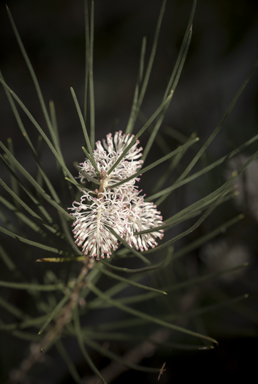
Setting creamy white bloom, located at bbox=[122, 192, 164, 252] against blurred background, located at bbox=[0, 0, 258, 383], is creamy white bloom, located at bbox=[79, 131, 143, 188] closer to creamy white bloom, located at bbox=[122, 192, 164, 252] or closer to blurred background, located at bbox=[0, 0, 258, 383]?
creamy white bloom, located at bbox=[122, 192, 164, 252]

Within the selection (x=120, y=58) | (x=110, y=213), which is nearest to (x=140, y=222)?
(x=110, y=213)

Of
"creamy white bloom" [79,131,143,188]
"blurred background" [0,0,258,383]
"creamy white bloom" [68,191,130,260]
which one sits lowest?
"creamy white bloom" [68,191,130,260]

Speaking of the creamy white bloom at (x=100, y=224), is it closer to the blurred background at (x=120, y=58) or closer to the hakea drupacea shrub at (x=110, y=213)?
the hakea drupacea shrub at (x=110, y=213)

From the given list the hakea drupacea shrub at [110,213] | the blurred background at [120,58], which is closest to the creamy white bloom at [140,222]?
the hakea drupacea shrub at [110,213]

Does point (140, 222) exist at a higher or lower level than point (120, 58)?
lower

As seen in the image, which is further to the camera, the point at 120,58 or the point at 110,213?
the point at 120,58

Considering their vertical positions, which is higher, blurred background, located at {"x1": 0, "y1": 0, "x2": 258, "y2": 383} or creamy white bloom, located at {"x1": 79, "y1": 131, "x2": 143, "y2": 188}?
blurred background, located at {"x1": 0, "y1": 0, "x2": 258, "y2": 383}

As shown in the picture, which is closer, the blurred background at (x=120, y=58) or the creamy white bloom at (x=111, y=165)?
the creamy white bloom at (x=111, y=165)

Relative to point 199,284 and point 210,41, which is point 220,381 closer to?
point 199,284

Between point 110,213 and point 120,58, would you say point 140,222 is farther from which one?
point 120,58

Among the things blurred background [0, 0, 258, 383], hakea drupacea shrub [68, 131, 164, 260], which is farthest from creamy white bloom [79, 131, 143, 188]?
blurred background [0, 0, 258, 383]

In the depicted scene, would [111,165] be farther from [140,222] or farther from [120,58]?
[120,58]
